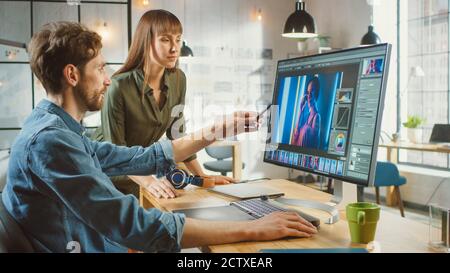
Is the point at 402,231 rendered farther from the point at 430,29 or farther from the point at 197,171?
the point at 430,29

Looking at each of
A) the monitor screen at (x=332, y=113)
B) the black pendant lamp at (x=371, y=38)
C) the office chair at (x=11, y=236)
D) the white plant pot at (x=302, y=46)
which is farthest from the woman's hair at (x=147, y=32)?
the white plant pot at (x=302, y=46)

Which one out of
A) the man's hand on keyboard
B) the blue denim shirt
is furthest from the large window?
the blue denim shirt

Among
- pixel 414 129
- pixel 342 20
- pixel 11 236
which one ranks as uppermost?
pixel 342 20

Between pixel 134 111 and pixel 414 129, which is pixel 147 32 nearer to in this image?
pixel 134 111

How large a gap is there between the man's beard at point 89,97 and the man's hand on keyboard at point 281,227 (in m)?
0.47

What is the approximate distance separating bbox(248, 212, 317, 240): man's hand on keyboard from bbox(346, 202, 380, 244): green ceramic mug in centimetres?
10

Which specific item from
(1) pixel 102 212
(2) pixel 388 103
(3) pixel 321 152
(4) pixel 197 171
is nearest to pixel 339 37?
(2) pixel 388 103

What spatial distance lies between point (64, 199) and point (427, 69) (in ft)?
16.4

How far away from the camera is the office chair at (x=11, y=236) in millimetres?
853

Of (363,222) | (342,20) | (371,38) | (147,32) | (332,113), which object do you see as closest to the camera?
(363,222)

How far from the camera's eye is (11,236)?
2.85 ft

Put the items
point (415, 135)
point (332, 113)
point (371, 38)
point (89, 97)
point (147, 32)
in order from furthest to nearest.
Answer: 1. point (371, 38)
2. point (415, 135)
3. point (147, 32)
4. point (332, 113)
5. point (89, 97)

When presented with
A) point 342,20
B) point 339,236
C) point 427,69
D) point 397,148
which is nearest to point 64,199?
point 339,236
